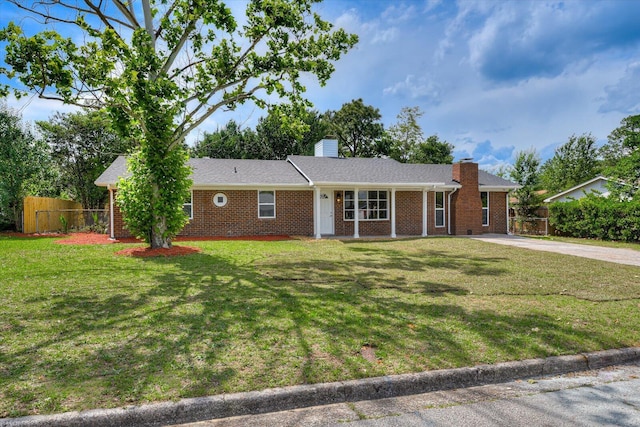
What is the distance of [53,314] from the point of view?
5.12 metres

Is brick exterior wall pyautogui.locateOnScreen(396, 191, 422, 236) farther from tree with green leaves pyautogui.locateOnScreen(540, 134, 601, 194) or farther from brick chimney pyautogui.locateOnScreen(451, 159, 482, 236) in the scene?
tree with green leaves pyautogui.locateOnScreen(540, 134, 601, 194)

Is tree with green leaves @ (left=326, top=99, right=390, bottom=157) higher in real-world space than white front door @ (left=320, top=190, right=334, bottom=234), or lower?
higher

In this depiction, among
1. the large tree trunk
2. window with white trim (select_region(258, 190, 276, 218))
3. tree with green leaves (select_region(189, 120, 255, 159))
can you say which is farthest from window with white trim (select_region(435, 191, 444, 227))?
tree with green leaves (select_region(189, 120, 255, 159))

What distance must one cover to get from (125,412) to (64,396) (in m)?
0.59

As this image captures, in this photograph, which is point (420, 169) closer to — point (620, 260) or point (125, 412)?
point (620, 260)

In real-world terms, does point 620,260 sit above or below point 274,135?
below

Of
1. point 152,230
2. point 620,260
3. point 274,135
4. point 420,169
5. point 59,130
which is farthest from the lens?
point 274,135

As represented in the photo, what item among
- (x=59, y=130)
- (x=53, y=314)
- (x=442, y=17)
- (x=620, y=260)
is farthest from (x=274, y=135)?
(x=53, y=314)

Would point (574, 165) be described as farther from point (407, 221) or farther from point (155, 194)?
point (155, 194)

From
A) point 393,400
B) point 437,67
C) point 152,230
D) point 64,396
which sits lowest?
point 393,400

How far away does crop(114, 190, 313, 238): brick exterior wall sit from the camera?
55.3 feet

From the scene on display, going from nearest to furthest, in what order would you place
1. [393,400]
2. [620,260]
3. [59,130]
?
[393,400], [620,260], [59,130]

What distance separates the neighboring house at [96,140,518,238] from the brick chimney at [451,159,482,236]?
0.05 meters

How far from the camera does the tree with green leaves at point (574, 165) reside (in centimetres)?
4044
